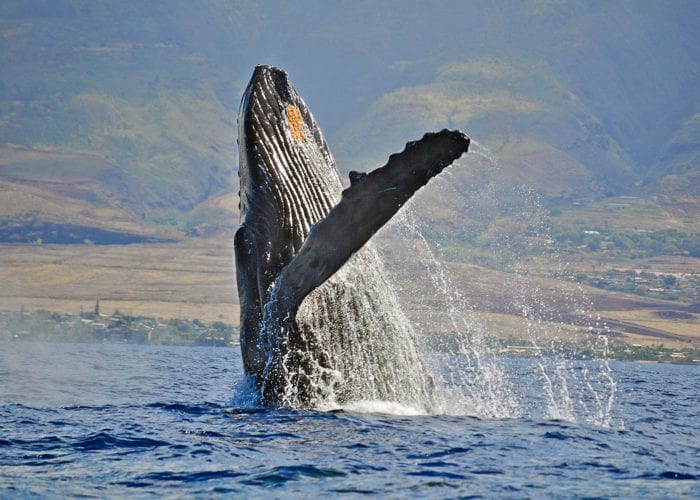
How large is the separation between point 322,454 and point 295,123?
3.35m

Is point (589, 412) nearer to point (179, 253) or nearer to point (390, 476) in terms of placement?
point (390, 476)

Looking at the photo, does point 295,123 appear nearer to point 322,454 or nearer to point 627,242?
point 322,454

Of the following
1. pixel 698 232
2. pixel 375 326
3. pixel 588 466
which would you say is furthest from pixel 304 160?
pixel 698 232

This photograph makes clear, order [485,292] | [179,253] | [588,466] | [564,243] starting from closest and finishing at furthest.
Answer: [588,466]
[485,292]
[564,243]
[179,253]

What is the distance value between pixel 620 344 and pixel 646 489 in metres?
92.1

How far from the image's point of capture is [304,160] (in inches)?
367

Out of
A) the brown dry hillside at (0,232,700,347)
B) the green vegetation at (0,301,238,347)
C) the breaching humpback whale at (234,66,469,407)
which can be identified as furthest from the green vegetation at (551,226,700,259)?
the breaching humpback whale at (234,66,469,407)

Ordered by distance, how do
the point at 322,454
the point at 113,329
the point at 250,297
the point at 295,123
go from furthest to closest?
the point at 113,329, the point at 295,123, the point at 250,297, the point at 322,454

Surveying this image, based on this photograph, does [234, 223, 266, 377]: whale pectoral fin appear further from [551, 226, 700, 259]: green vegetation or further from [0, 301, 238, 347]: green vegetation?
[551, 226, 700, 259]: green vegetation

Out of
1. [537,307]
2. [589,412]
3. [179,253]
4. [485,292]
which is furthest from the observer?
[179,253]

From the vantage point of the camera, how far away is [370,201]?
7.55 metres

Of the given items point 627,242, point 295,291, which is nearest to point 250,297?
point 295,291

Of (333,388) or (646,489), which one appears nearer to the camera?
(646,489)

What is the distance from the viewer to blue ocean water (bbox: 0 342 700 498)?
22.0 feet
